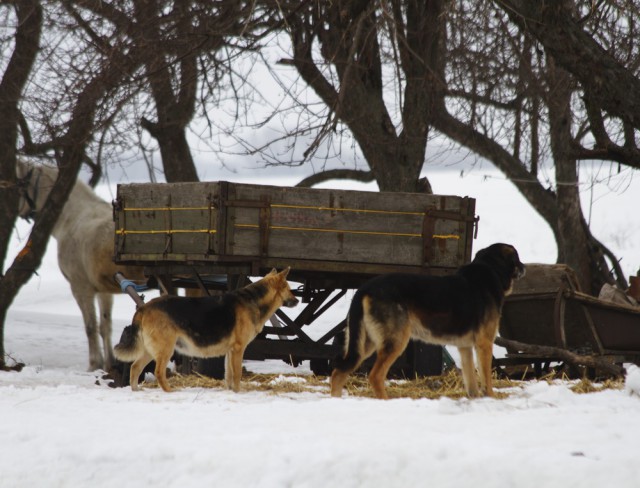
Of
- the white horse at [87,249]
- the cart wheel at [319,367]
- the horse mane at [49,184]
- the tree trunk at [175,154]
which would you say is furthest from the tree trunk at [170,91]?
the cart wheel at [319,367]

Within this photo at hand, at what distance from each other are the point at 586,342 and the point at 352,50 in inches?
180

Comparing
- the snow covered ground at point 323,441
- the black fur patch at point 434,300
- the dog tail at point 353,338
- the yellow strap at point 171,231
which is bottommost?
the snow covered ground at point 323,441

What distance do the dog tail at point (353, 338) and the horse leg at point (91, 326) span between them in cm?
770

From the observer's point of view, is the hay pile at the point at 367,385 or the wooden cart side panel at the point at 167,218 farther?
the wooden cart side panel at the point at 167,218

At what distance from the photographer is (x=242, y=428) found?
578cm

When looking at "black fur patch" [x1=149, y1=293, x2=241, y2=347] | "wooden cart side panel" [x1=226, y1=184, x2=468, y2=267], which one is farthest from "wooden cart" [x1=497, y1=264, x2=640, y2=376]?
"black fur patch" [x1=149, y1=293, x2=241, y2=347]

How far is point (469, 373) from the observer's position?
7.88 m

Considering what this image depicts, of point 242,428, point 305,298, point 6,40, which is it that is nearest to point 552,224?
point 305,298

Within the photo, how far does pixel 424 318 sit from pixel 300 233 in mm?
2361

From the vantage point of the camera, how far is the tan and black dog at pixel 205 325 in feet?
27.2

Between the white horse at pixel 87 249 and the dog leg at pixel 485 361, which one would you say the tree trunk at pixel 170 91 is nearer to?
the white horse at pixel 87 249

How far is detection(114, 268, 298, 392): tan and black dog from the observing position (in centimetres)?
830

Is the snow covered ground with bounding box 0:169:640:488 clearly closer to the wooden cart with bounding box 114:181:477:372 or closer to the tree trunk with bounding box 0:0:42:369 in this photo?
the wooden cart with bounding box 114:181:477:372

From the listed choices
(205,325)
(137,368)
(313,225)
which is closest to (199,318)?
(205,325)
